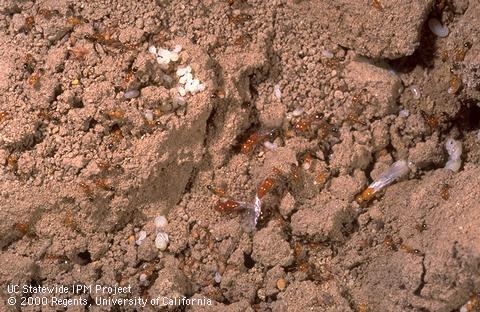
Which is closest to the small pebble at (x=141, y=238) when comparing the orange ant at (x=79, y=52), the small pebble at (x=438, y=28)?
the orange ant at (x=79, y=52)

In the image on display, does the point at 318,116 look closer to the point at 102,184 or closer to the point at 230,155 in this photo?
the point at 230,155

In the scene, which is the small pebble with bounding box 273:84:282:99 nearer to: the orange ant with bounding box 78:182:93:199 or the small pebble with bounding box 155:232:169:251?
the small pebble with bounding box 155:232:169:251

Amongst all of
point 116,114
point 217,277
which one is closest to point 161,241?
point 217,277

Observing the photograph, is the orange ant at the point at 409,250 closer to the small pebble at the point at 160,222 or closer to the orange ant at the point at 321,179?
the orange ant at the point at 321,179

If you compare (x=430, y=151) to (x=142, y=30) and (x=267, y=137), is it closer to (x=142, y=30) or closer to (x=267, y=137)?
(x=267, y=137)

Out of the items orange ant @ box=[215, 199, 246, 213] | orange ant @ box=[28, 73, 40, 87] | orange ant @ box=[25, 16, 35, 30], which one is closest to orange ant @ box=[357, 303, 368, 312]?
orange ant @ box=[215, 199, 246, 213]
